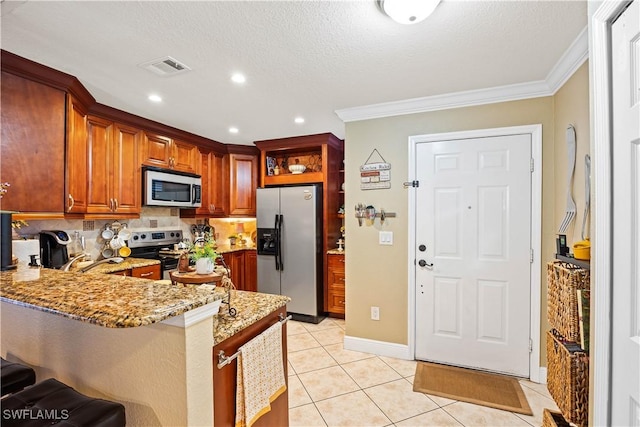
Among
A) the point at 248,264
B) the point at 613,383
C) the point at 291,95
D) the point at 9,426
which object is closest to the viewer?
the point at 9,426

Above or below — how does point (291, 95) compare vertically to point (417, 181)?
above

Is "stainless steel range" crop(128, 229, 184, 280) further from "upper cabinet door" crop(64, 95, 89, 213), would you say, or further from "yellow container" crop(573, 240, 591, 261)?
"yellow container" crop(573, 240, 591, 261)

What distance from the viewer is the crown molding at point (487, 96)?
6.19ft

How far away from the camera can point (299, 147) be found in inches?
160

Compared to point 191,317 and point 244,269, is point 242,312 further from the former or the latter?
point 244,269

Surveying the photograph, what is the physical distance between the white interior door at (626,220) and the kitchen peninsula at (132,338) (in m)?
1.31

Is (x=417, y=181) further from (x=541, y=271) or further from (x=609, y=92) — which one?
(x=609, y=92)

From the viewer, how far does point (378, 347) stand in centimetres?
290

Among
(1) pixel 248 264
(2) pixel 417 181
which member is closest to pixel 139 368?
(2) pixel 417 181

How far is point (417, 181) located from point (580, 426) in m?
1.89

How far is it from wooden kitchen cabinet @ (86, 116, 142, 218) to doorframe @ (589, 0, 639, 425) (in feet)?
11.5

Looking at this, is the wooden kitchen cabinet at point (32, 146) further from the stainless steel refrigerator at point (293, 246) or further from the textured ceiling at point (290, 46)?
the stainless steel refrigerator at point (293, 246)

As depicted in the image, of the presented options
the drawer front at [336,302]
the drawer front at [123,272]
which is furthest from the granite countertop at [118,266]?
the drawer front at [336,302]

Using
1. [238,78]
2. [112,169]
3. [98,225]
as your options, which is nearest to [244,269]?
[98,225]
